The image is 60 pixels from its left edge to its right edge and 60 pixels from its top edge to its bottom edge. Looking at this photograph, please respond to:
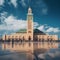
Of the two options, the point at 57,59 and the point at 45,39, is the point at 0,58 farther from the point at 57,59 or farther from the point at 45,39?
the point at 45,39

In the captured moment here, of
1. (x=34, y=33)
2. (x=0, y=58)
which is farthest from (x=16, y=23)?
(x=34, y=33)

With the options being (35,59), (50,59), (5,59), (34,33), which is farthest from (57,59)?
(34,33)

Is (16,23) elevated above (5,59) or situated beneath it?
elevated above

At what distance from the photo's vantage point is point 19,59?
11.1 feet

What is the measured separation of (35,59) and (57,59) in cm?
38

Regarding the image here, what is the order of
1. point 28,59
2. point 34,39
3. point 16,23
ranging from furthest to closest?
point 34,39 < point 16,23 < point 28,59

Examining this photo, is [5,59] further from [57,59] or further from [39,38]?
[39,38]

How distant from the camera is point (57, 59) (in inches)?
136

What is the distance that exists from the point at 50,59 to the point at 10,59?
66 cm

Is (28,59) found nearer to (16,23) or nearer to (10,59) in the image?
(10,59)

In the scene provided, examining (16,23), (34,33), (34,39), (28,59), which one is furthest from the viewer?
(34,33)

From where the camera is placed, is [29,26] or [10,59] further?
[29,26]

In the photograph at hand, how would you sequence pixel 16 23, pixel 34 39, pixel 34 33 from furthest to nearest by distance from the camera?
pixel 34 33 < pixel 34 39 < pixel 16 23

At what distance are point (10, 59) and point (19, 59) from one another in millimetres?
146
